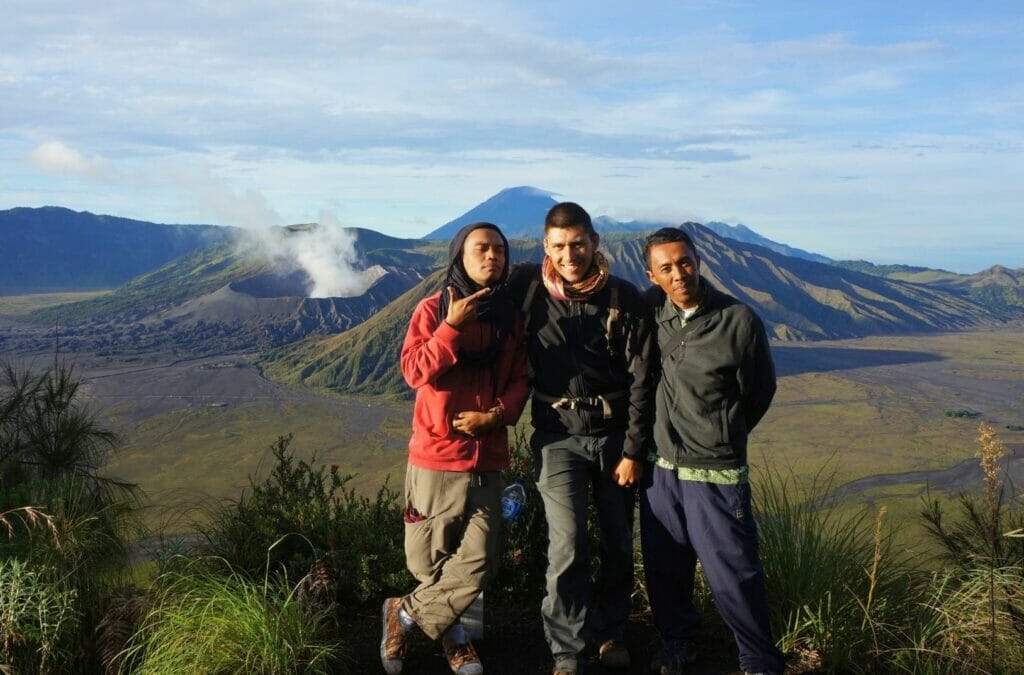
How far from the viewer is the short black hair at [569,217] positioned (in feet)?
11.7

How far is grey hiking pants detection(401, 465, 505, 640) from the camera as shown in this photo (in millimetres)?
3627

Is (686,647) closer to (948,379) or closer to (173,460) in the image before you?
(173,460)

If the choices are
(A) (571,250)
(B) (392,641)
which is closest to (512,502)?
(B) (392,641)

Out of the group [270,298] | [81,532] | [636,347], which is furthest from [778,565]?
[270,298]

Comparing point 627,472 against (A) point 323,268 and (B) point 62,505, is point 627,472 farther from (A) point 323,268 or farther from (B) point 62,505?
(A) point 323,268

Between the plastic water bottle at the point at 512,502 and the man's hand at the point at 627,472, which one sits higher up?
the man's hand at the point at 627,472

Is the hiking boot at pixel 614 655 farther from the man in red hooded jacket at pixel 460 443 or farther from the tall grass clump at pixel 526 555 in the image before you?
the tall grass clump at pixel 526 555

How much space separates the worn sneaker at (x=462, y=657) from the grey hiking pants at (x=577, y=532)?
0.38 m

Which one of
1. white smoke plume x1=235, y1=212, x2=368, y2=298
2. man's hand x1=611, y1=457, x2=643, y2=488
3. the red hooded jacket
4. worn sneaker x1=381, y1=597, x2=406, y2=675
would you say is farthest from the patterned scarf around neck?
white smoke plume x1=235, y1=212, x2=368, y2=298

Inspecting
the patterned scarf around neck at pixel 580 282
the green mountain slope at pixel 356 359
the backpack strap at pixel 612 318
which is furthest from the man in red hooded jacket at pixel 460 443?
the green mountain slope at pixel 356 359

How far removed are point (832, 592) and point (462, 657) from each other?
1.81m

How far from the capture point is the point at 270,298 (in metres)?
158

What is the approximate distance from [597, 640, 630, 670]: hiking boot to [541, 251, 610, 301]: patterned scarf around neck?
Result: 1.68 m

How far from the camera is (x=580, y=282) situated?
3.63 meters
